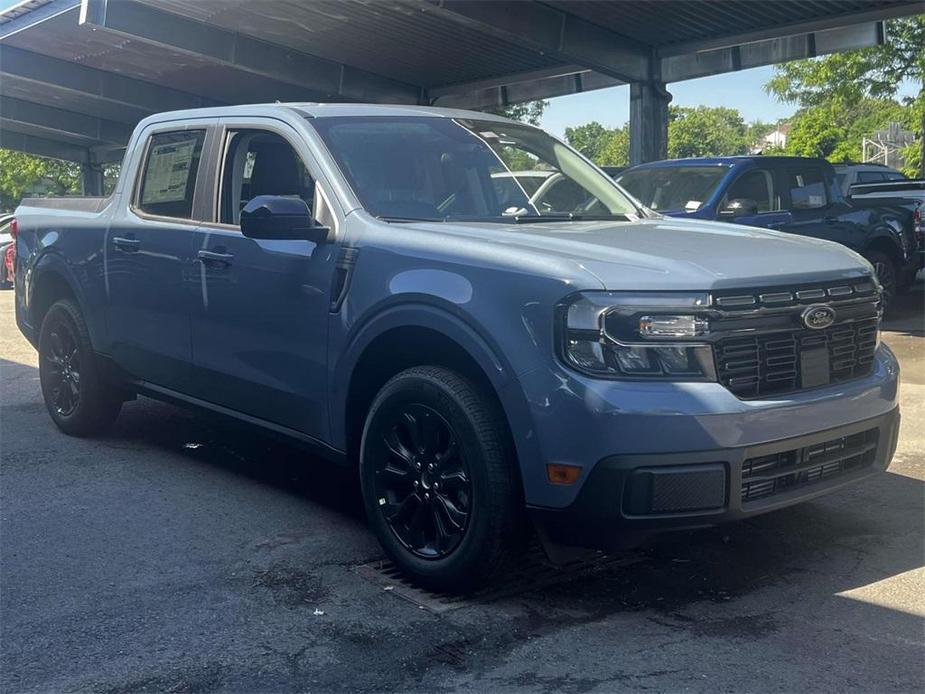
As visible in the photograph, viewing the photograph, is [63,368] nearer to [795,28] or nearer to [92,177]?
[795,28]

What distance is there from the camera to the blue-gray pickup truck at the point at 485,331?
386 centimetres

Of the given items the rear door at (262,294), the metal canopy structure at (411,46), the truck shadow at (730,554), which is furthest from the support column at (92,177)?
the rear door at (262,294)

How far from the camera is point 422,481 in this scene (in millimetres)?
4410

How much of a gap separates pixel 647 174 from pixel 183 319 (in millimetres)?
7007

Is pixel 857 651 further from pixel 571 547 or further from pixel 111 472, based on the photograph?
pixel 111 472

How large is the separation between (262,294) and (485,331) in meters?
1.48

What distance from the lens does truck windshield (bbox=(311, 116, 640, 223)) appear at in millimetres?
5051

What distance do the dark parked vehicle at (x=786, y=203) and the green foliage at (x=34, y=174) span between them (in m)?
47.3

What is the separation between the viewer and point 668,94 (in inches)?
820

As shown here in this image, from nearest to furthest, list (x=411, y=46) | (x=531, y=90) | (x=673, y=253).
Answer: (x=673, y=253)
(x=411, y=46)
(x=531, y=90)

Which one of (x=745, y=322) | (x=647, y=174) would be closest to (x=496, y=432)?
(x=745, y=322)

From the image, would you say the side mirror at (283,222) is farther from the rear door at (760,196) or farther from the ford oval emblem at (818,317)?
the rear door at (760,196)

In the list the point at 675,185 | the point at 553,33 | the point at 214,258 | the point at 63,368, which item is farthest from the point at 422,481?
the point at 553,33

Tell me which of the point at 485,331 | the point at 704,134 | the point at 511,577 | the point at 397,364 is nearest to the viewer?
the point at 485,331
